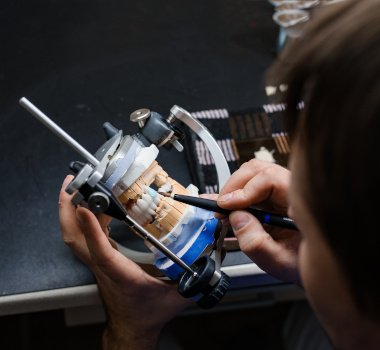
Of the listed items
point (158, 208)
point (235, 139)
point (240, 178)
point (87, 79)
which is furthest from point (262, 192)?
point (87, 79)

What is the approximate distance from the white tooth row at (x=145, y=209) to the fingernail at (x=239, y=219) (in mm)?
105

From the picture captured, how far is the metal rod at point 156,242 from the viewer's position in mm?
652

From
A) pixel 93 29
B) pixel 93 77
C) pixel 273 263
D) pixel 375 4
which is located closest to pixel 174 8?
pixel 93 29

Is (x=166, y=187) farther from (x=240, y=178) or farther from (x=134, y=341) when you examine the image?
(x=134, y=341)

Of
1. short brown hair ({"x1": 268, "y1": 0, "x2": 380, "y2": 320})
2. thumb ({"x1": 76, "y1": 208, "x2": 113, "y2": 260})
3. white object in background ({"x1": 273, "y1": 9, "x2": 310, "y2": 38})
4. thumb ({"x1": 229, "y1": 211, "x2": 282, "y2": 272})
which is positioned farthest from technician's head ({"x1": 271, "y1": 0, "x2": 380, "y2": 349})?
white object in background ({"x1": 273, "y1": 9, "x2": 310, "y2": 38})

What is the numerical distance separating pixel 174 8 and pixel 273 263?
2.71 ft

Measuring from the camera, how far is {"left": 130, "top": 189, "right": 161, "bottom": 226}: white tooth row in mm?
690

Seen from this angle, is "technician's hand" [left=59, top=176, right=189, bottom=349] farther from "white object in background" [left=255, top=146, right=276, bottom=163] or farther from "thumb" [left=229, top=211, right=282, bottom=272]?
"white object in background" [left=255, top=146, right=276, bottom=163]

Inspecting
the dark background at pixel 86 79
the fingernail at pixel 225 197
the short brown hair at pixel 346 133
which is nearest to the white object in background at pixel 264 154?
the dark background at pixel 86 79

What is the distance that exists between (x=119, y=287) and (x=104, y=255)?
79mm

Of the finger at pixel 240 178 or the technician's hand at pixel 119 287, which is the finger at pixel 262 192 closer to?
the finger at pixel 240 178

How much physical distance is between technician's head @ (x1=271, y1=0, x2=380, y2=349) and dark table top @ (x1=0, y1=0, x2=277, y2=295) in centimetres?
45

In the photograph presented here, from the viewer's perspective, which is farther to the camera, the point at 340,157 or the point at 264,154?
the point at 264,154

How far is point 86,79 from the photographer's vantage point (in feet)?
3.74
